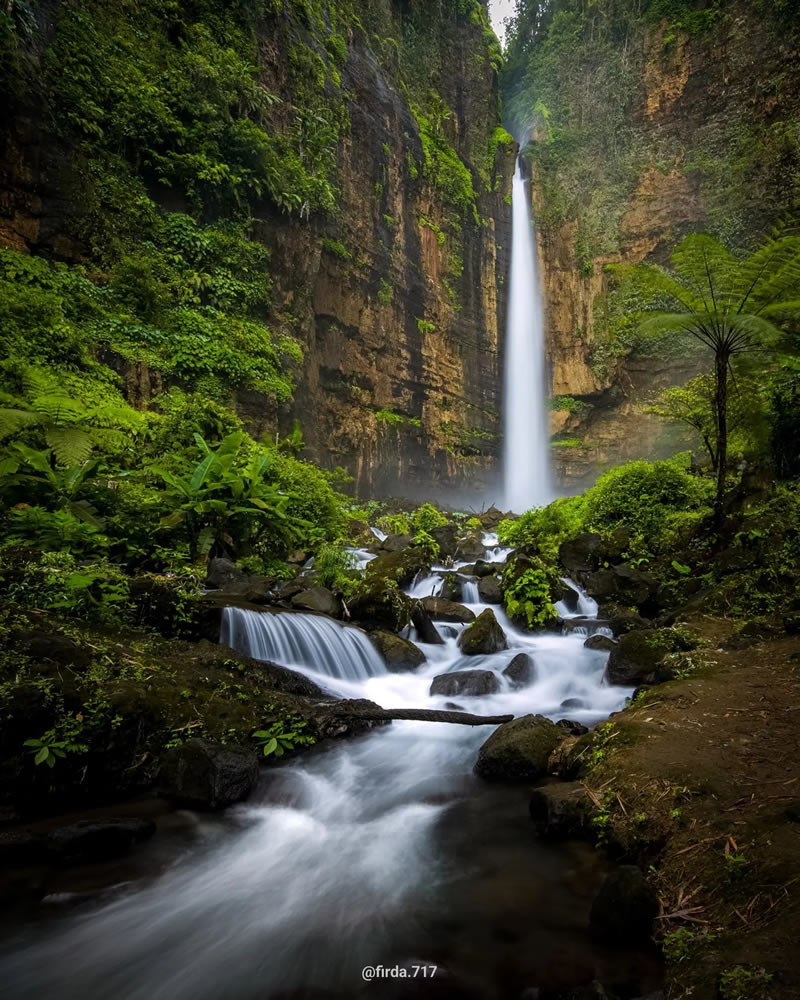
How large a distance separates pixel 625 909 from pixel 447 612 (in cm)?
A: 581

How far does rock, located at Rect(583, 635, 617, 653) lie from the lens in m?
6.09

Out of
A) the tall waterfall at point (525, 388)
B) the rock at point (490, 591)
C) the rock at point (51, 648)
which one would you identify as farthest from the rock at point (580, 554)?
the tall waterfall at point (525, 388)

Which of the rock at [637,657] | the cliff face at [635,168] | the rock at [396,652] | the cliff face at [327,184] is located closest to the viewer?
the rock at [637,657]

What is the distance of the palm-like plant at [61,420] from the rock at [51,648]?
254 centimetres

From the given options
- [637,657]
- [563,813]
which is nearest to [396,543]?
[637,657]

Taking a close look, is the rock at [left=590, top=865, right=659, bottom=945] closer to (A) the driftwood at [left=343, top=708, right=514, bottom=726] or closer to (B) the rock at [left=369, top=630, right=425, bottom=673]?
Result: (A) the driftwood at [left=343, top=708, right=514, bottom=726]

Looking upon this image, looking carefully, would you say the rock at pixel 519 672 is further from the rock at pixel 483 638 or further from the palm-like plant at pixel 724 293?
the palm-like plant at pixel 724 293

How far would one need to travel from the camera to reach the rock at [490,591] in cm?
866

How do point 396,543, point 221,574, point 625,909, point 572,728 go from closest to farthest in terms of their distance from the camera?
point 625,909, point 572,728, point 221,574, point 396,543

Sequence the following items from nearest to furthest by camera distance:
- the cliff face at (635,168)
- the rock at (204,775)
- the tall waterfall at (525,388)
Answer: the rock at (204,775) < the cliff face at (635,168) < the tall waterfall at (525,388)

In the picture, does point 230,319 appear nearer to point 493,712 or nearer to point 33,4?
point 33,4

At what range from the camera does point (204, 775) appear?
3.11 metres

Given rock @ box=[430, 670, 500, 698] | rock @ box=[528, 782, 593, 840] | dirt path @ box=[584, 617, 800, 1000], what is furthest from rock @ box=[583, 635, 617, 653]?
rock @ box=[528, 782, 593, 840]

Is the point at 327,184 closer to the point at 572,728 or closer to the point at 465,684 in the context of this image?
the point at 465,684
